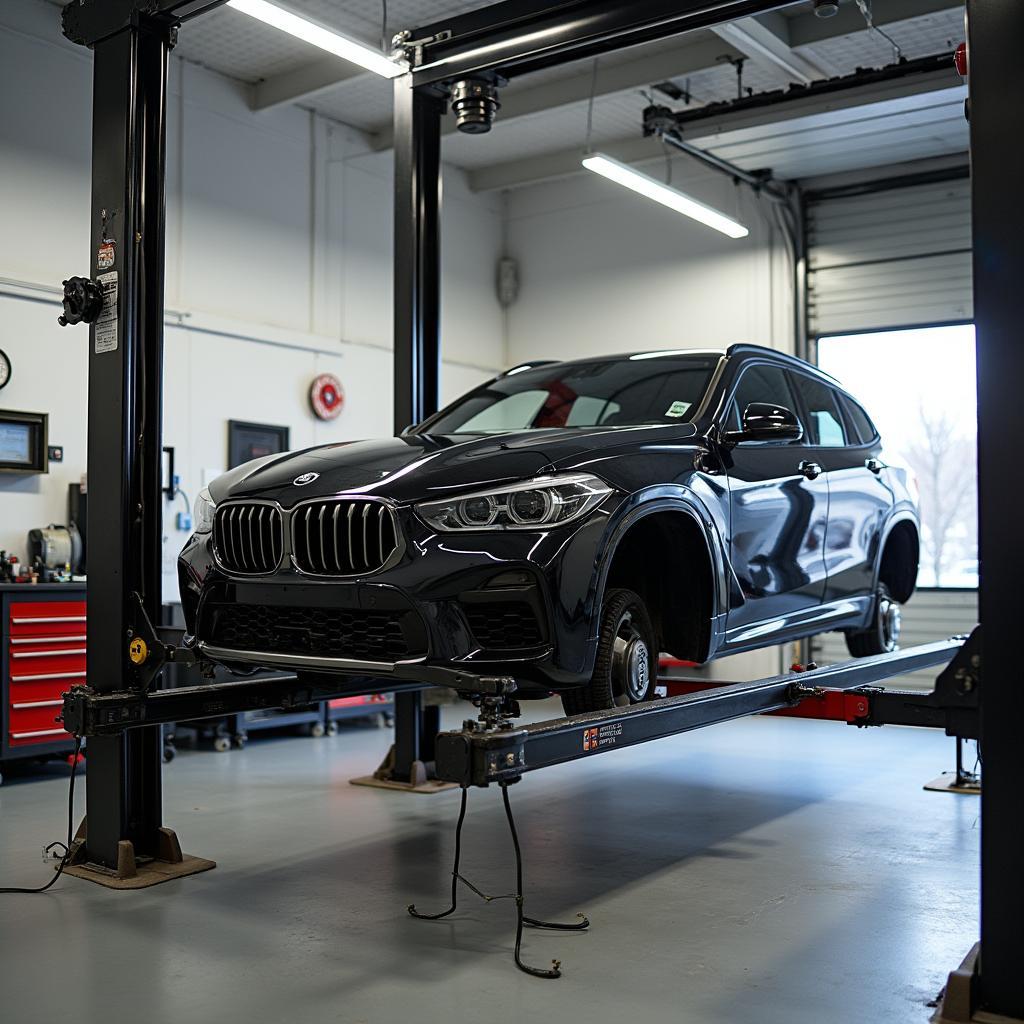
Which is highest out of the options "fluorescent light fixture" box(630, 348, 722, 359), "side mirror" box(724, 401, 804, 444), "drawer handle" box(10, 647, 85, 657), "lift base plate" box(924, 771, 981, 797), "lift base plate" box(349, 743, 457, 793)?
"fluorescent light fixture" box(630, 348, 722, 359)

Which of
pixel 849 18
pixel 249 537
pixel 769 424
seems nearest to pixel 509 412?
pixel 769 424

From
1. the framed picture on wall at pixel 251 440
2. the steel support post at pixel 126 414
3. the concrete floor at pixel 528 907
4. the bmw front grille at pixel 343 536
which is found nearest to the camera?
the concrete floor at pixel 528 907

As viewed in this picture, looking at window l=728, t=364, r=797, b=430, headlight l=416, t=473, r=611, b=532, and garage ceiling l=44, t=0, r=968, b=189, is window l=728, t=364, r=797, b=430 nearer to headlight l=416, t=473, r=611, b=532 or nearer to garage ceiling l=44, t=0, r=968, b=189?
headlight l=416, t=473, r=611, b=532

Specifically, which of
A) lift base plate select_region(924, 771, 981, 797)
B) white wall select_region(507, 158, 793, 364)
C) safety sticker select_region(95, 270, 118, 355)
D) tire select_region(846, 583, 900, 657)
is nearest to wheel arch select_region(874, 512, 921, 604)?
tire select_region(846, 583, 900, 657)

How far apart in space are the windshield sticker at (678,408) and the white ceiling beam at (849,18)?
4406 mm

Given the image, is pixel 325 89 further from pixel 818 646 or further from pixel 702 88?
pixel 818 646

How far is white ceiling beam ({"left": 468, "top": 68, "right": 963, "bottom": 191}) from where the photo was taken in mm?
7570

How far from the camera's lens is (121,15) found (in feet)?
14.3

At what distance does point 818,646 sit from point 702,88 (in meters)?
4.59

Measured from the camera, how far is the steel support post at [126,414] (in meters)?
4.23

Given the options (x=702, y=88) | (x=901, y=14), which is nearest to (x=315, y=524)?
(x=901, y=14)

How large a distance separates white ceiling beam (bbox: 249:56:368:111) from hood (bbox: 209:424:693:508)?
5.21 m

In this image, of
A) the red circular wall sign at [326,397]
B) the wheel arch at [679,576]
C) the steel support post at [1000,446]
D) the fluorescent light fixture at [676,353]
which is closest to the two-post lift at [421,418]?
the steel support post at [1000,446]

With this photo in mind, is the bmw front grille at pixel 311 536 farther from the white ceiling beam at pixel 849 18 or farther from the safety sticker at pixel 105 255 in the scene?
the white ceiling beam at pixel 849 18
